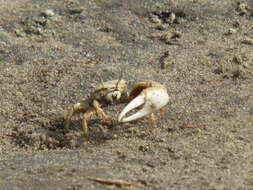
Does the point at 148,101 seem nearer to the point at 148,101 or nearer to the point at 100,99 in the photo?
the point at 148,101

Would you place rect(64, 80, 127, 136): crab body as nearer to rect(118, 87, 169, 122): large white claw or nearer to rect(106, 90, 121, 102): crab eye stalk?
rect(106, 90, 121, 102): crab eye stalk

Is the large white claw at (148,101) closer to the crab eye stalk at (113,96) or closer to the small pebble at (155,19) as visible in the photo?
the crab eye stalk at (113,96)

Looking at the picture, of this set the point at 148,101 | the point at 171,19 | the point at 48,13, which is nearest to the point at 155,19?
the point at 171,19

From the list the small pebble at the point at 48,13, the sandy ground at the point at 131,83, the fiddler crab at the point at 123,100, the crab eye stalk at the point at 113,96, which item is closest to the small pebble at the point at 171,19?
the sandy ground at the point at 131,83

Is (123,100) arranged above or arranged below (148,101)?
below

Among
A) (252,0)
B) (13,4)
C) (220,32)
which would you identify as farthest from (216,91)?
(13,4)

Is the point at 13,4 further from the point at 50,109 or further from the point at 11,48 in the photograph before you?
the point at 50,109
